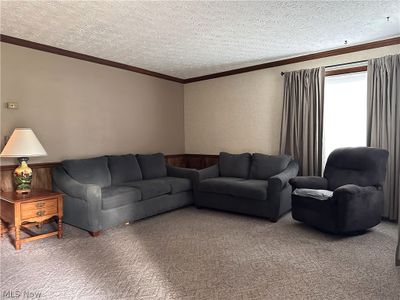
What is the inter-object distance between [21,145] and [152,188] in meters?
1.71

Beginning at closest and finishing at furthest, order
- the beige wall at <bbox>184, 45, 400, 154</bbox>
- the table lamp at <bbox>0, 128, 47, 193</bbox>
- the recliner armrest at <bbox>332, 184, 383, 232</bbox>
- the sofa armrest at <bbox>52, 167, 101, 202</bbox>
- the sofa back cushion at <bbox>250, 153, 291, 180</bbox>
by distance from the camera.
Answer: the recliner armrest at <bbox>332, 184, 383, 232</bbox>
the table lamp at <bbox>0, 128, 47, 193</bbox>
the sofa armrest at <bbox>52, 167, 101, 202</bbox>
the sofa back cushion at <bbox>250, 153, 291, 180</bbox>
the beige wall at <bbox>184, 45, 400, 154</bbox>

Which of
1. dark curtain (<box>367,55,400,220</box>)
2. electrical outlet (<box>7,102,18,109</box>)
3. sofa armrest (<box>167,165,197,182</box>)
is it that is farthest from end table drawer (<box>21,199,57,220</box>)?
dark curtain (<box>367,55,400,220</box>)

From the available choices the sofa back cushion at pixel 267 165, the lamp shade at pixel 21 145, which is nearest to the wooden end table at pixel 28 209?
the lamp shade at pixel 21 145

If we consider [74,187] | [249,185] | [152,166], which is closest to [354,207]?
[249,185]

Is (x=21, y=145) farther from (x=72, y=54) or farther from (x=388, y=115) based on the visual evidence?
(x=388, y=115)

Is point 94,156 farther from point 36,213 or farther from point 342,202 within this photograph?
point 342,202

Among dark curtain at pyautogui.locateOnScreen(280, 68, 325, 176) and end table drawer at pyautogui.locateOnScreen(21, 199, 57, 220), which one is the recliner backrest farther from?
end table drawer at pyautogui.locateOnScreen(21, 199, 57, 220)

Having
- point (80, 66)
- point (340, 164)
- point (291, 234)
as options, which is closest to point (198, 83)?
point (80, 66)

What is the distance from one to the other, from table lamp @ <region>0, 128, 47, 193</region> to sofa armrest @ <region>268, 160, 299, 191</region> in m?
2.96

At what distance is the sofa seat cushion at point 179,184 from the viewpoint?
4.41 meters

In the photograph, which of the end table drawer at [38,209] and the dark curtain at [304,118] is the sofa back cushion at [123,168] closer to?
the end table drawer at [38,209]

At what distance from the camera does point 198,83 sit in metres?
5.93

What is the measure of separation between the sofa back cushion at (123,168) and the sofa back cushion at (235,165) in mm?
1451

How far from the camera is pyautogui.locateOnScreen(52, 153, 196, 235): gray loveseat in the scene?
341 centimetres
